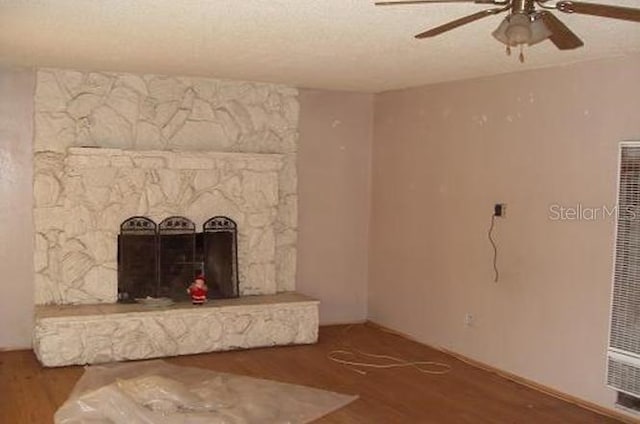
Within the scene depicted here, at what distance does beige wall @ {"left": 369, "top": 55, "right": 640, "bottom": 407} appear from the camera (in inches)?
167

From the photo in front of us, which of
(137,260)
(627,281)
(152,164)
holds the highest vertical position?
(152,164)

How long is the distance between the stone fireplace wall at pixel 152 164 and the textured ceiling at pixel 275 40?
392mm

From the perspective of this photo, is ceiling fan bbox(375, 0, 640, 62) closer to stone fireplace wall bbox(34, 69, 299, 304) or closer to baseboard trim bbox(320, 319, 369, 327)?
stone fireplace wall bbox(34, 69, 299, 304)

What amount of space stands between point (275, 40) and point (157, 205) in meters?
2.27

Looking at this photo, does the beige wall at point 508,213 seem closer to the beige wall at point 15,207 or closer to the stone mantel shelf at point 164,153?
the stone mantel shelf at point 164,153

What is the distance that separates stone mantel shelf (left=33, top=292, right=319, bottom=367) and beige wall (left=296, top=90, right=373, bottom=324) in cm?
69

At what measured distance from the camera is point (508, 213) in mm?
4945

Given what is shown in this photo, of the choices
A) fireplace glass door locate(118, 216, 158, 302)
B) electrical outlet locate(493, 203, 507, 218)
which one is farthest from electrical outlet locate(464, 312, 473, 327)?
fireplace glass door locate(118, 216, 158, 302)

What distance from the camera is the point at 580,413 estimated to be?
421 cm

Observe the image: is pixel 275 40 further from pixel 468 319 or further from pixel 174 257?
pixel 468 319

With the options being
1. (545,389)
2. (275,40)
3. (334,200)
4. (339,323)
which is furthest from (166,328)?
(545,389)

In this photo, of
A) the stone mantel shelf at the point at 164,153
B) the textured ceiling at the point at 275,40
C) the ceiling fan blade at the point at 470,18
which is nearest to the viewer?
the ceiling fan blade at the point at 470,18

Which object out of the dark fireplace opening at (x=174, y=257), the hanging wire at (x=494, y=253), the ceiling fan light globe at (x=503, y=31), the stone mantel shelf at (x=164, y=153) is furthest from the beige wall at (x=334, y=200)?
the ceiling fan light globe at (x=503, y=31)

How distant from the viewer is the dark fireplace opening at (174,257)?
5488 millimetres
